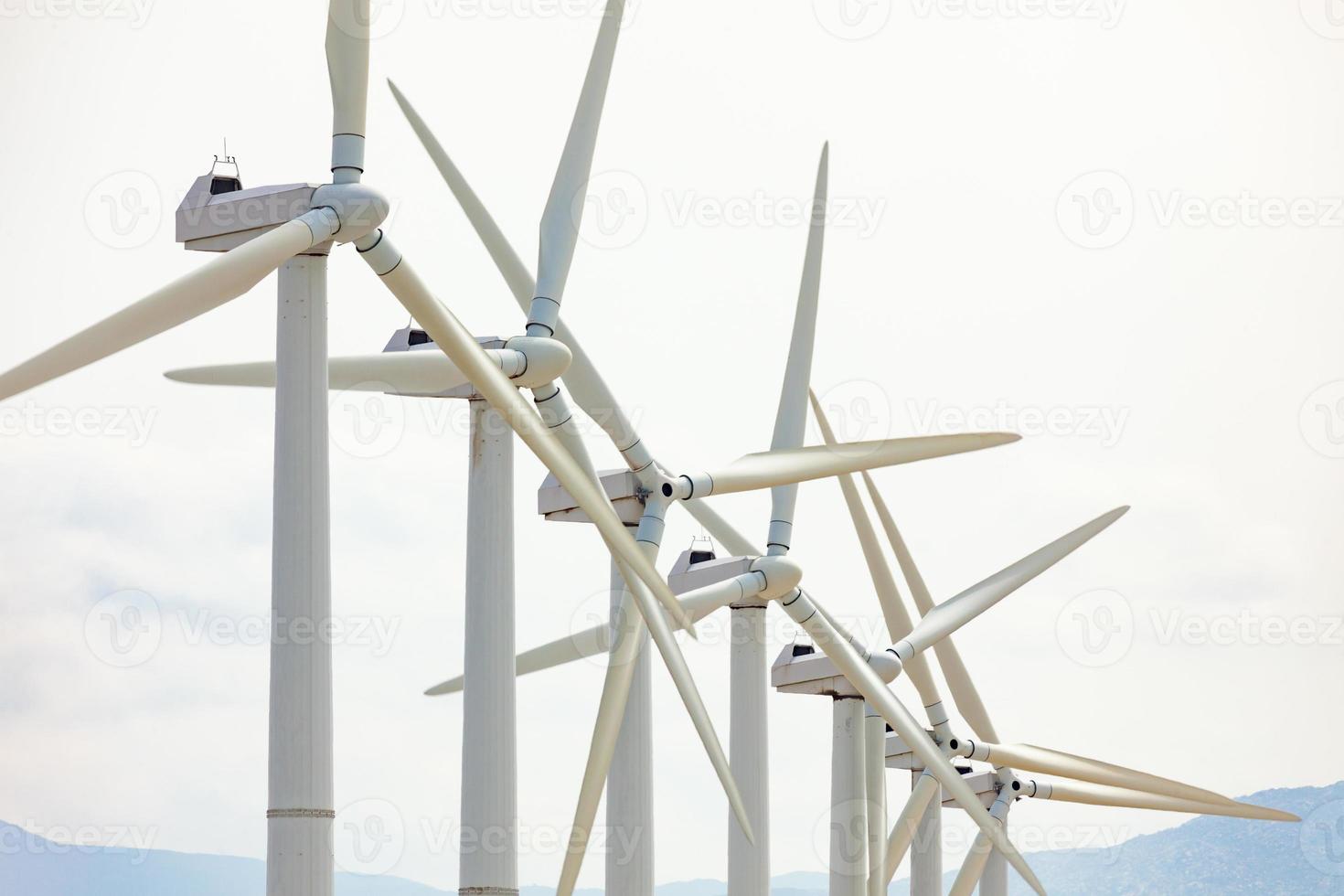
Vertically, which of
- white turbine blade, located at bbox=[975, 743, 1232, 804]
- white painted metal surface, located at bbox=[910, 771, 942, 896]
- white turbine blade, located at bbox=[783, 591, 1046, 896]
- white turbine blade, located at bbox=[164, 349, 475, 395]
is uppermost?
white turbine blade, located at bbox=[164, 349, 475, 395]

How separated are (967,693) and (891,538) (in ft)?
17.4

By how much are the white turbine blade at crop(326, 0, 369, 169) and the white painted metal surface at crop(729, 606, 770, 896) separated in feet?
54.1

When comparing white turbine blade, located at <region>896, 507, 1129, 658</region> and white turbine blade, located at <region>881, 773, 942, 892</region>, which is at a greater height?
white turbine blade, located at <region>896, 507, 1129, 658</region>

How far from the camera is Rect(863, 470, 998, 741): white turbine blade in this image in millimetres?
41844

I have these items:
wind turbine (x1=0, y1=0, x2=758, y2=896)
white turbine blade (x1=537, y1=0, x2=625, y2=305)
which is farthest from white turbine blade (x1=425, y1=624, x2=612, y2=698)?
wind turbine (x1=0, y1=0, x2=758, y2=896)

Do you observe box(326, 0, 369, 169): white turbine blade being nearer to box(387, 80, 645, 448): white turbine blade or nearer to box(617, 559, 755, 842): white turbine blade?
box(387, 80, 645, 448): white turbine blade

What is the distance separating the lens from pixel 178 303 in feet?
66.2

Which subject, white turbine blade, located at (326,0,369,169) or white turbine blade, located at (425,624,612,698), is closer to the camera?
white turbine blade, located at (326,0,369,169)

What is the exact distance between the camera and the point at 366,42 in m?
22.7

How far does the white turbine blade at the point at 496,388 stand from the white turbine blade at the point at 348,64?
4.92ft

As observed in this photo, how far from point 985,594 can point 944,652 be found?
324 centimetres

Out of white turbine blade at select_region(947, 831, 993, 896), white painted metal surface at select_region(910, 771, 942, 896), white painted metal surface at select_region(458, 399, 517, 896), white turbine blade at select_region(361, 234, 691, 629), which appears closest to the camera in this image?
white turbine blade at select_region(361, 234, 691, 629)

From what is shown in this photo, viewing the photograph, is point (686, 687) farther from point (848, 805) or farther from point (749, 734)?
point (848, 805)

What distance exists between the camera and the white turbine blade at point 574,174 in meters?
27.3
